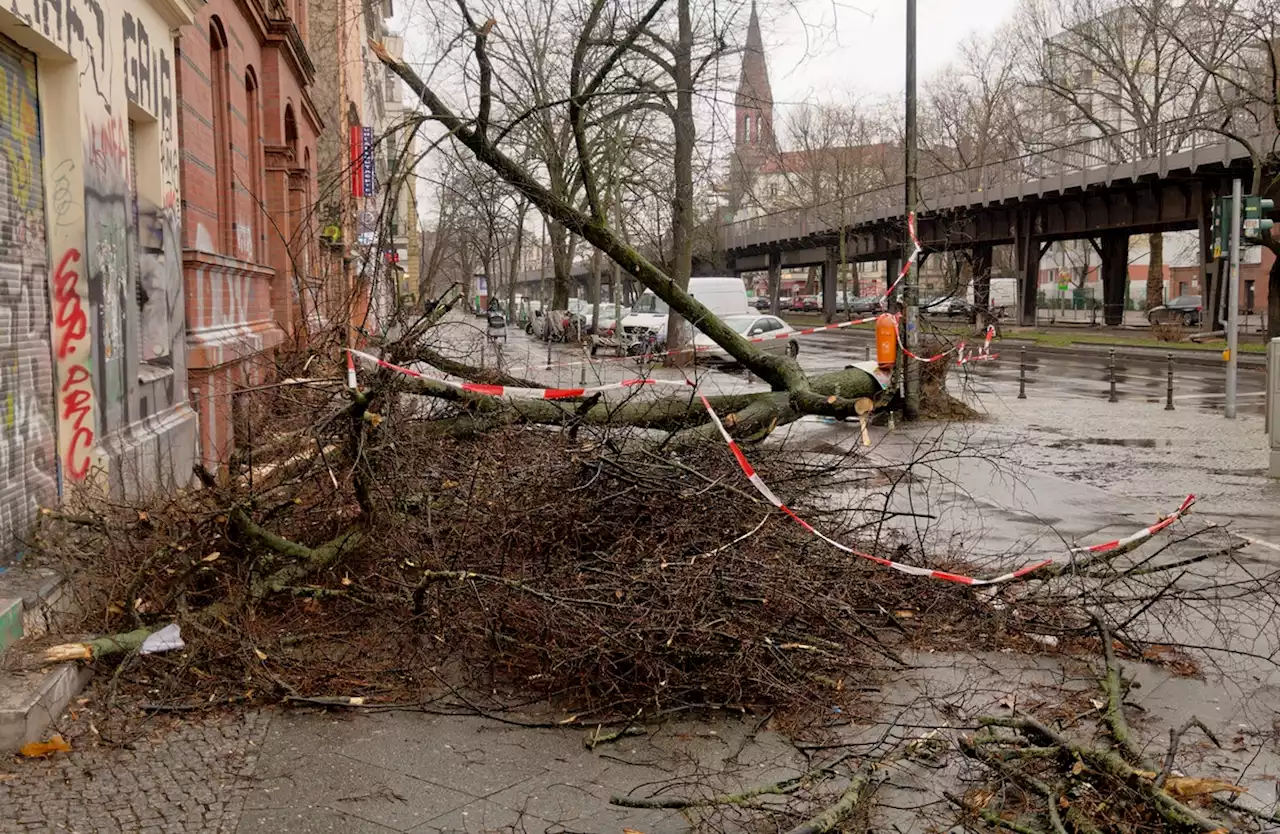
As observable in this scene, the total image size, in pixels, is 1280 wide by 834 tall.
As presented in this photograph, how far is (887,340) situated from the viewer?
1625cm

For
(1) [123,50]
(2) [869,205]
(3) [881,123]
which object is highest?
(3) [881,123]

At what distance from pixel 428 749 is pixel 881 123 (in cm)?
7336

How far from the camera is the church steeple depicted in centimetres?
1157

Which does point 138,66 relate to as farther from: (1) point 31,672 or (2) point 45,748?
(2) point 45,748

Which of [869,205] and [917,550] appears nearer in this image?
[917,550]

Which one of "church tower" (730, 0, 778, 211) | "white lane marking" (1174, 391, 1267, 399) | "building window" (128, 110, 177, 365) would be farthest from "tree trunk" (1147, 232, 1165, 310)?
"building window" (128, 110, 177, 365)

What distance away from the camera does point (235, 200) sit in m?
13.1

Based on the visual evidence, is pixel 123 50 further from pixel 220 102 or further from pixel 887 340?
pixel 887 340

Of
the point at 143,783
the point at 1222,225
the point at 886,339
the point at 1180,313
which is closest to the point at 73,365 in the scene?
the point at 143,783

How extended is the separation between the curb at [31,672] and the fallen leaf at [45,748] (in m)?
0.03

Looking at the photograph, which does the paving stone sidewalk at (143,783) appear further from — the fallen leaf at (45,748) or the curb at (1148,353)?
the curb at (1148,353)

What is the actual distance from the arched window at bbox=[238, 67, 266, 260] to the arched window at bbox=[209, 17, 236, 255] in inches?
65.6

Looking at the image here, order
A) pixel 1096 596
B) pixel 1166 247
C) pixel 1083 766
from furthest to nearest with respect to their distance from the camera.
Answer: pixel 1166 247, pixel 1096 596, pixel 1083 766

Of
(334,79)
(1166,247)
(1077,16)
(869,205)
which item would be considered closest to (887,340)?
(334,79)
